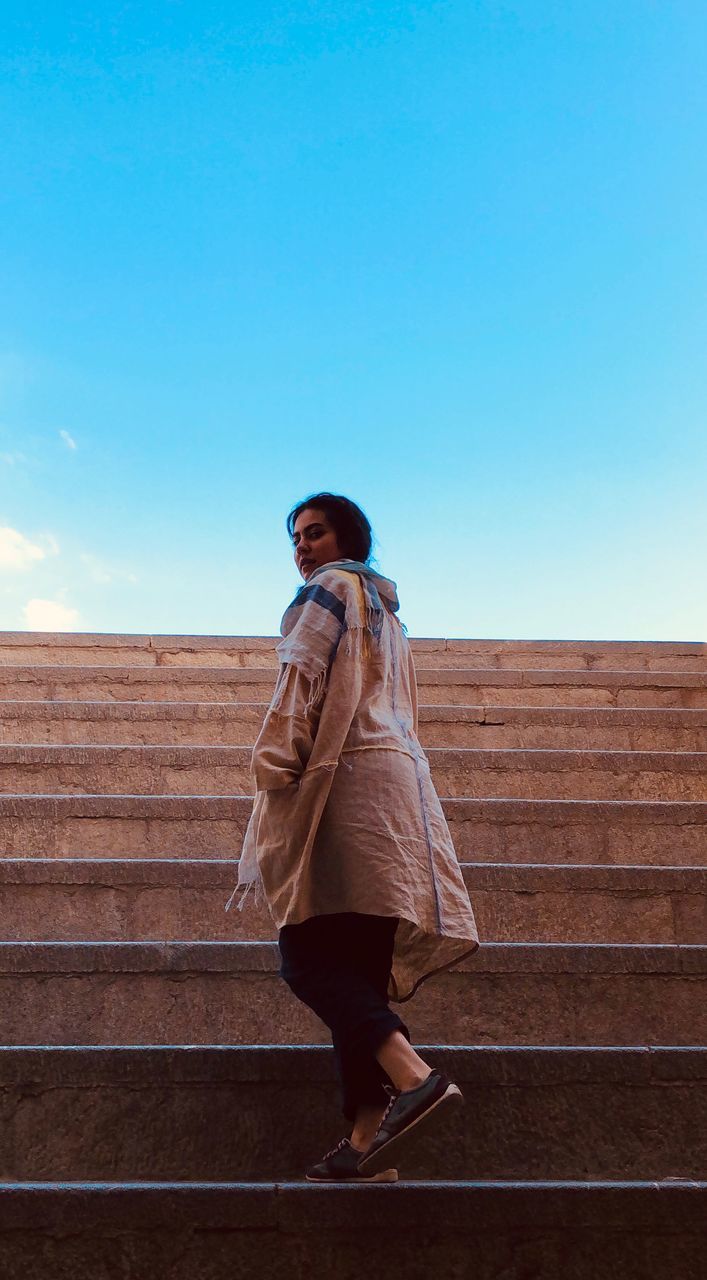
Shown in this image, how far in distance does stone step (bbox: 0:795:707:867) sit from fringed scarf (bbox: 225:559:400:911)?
1.73 meters

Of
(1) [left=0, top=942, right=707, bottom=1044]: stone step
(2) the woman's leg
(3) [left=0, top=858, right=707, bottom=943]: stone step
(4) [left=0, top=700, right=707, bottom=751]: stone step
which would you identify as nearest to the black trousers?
(2) the woman's leg

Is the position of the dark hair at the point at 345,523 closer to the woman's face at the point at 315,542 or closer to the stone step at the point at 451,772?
the woman's face at the point at 315,542

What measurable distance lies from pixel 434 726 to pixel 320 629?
135 inches

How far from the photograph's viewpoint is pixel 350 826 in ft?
7.28

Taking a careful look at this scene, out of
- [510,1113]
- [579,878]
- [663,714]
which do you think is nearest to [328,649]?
[510,1113]

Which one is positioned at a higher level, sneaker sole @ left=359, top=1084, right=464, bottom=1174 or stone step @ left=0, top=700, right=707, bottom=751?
stone step @ left=0, top=700, right=707, bottom=751

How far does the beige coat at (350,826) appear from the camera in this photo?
2.20 metres

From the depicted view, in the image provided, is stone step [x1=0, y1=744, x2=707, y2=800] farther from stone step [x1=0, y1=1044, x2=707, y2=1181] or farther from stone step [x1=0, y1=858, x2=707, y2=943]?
stone step [x1=0, y1=1044, x2=707, y2=1181]

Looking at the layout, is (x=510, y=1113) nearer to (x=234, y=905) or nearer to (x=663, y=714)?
(x=234, y=905)

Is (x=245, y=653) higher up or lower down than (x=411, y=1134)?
higher up

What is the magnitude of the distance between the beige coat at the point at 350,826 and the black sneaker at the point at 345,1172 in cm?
36

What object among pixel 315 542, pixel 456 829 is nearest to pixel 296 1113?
pixel 315 542

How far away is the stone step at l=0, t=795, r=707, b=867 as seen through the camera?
162 inches

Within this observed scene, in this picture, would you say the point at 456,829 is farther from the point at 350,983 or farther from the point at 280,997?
the point at 350,983
